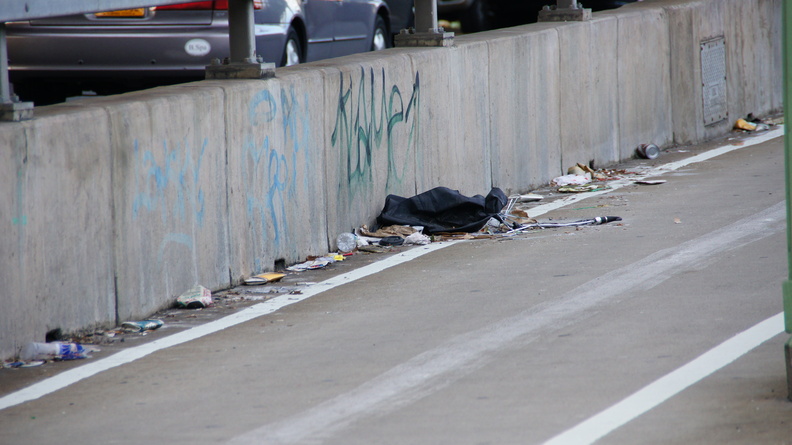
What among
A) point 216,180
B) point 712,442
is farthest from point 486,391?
point 216,180

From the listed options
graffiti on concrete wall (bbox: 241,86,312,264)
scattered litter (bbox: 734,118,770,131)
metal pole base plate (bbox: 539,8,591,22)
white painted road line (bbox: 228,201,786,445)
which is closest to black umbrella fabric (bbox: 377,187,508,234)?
graffiti on concrete wall (bbox: 241,86,312,264)

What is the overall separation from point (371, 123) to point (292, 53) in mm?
2432

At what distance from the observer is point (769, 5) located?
631 inches

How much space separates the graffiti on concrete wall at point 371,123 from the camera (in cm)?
910

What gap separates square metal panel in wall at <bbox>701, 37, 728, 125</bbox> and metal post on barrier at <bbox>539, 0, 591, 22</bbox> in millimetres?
2372

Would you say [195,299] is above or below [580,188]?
below

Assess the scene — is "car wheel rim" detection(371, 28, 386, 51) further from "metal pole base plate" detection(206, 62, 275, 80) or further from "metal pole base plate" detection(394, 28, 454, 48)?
"metal pole base plate" detection(206, 62, 275, 80)

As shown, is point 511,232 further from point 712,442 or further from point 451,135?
point 712,442

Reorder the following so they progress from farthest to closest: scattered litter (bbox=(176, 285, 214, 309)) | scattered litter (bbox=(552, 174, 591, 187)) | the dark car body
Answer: the dark car body < scattered litter (bbox=(552, 174, 591, 187)) < scattered litter (bbox=(176, 285, 214, 309))

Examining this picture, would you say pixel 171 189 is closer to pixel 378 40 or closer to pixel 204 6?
pixel 204 6

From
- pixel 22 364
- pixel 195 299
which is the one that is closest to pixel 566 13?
pixel 195 299

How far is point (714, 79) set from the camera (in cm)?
1464

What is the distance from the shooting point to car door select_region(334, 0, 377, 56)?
498 inches

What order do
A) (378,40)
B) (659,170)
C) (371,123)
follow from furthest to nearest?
(378,40) → (659,170) → (371,123)
